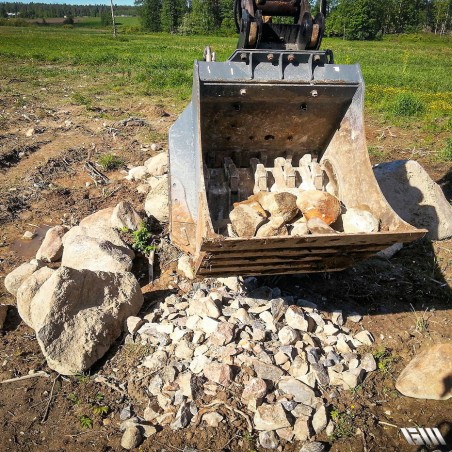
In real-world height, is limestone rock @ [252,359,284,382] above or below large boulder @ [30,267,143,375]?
below

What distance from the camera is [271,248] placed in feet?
8.73

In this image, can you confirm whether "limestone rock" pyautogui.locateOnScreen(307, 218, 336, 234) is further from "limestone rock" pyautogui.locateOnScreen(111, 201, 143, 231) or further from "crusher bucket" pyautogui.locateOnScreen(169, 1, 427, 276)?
"limestone rock" pyautogui.locateOnScreen(111, 201, 143, 231)

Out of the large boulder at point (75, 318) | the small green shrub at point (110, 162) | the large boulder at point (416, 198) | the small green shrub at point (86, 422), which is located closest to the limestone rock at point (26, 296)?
the large boulder at point (75, 318)

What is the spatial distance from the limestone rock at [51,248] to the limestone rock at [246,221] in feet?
7.52

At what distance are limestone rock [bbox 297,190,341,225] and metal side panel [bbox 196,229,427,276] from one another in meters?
0.41

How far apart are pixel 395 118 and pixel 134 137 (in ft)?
19.3

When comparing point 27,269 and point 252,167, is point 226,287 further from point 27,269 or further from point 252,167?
point 27,269

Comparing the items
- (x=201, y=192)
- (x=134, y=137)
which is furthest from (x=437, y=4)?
(x=201, y=192)

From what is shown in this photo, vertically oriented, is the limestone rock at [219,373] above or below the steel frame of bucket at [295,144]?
below

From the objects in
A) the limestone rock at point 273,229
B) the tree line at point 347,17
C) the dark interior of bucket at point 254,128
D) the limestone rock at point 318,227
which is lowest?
the tree line at point 347,17

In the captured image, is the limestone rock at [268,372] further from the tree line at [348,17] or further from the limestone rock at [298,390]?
the tree line at [348,17]

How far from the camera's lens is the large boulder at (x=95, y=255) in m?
4.12

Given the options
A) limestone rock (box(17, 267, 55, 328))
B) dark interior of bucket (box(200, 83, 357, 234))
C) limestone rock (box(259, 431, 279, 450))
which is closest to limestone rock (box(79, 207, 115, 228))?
limestone rock (box(17, 267, 55, 328))

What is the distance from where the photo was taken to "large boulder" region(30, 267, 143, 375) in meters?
3.17
